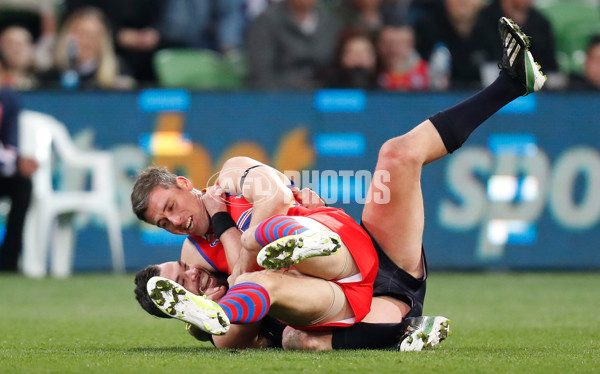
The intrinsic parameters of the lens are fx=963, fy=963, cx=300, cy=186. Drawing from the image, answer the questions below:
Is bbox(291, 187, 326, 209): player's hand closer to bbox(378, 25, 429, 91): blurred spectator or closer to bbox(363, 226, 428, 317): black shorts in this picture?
bbox(363, 226, 428, 317): black shorts

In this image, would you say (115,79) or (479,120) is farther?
(115,79)

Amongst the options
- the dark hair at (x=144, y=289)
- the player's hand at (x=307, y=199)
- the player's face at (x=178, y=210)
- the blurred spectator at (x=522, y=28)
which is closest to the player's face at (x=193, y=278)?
the dark hair at (x=144, y=289)

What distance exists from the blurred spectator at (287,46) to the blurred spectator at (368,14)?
A: 593 millimetres

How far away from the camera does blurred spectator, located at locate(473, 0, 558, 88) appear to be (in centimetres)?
1048

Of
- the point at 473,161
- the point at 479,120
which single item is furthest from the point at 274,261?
the point at 473,161

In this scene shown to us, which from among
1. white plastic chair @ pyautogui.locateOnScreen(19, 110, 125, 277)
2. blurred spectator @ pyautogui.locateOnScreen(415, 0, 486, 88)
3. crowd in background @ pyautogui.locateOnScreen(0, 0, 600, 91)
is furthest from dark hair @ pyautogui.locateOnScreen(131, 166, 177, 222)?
blurred spectator @ pyautogui.locateOnScreen(415, 0, 486, 88)

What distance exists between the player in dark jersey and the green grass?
0.16 metres

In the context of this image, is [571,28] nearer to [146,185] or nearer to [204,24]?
[204,24]

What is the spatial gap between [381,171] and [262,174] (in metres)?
0.58

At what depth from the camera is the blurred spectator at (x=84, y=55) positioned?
395 inches

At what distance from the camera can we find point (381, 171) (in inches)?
185

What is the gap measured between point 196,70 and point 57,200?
2.19 meters

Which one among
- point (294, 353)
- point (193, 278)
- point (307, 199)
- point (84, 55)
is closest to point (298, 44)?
point (84, 55)

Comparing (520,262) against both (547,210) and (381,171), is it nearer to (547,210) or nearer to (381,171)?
(547,210)
